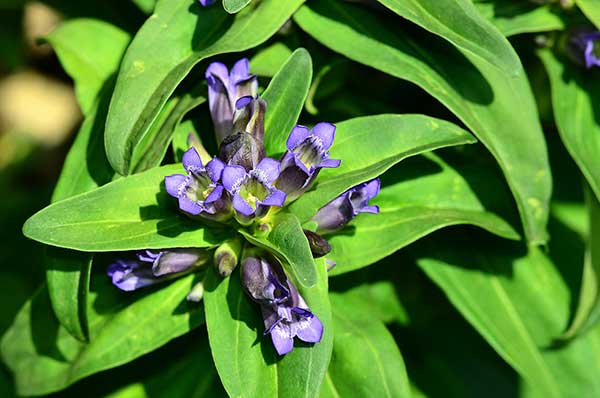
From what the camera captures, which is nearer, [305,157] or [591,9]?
[305,157]

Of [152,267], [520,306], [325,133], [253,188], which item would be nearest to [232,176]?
[253,188]

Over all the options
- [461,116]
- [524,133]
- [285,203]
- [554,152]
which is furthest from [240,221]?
[554,152]

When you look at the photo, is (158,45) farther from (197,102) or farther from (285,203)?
(285,203)

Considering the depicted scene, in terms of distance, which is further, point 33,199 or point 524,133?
point 33,199

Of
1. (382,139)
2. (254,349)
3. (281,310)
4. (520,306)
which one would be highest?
(382,139)

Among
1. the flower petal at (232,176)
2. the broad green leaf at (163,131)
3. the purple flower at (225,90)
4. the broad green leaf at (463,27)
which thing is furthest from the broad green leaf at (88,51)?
the broad green leaf at (463,27)

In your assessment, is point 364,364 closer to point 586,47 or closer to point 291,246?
point 291,246

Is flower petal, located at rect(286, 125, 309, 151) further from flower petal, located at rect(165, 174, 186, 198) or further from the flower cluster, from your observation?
flower petal, located at rect(165, 174, 186, 198)
